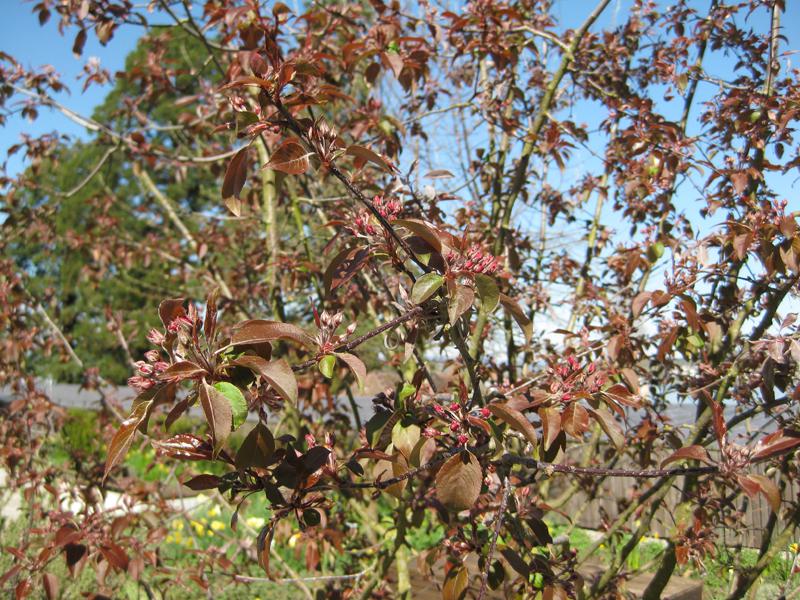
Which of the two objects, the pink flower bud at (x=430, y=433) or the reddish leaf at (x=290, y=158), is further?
the pink flower bud at (x=430, y=433)

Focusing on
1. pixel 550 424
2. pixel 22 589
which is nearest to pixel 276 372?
pixel 550 424

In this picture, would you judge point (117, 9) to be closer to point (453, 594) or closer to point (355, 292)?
point (355, 292)

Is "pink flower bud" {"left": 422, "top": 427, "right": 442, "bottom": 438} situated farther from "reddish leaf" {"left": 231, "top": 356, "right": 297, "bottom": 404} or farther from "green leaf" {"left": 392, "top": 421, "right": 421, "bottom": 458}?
"reddish leaf" {"left": 231, "top": 356, "right": 297, "bottom": 404}

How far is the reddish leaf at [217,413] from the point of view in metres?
0.85

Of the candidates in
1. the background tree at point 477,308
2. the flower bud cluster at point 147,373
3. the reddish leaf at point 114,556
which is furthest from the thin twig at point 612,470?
the reddish leaf at point 114,556

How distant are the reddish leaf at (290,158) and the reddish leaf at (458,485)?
0.54 metres

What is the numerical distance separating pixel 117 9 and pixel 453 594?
2682 millimetres

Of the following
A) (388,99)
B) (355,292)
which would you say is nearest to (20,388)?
(355,292)

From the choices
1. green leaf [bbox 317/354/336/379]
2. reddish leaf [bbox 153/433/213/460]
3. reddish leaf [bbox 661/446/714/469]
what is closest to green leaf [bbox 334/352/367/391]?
green leaf [bbox 317/354/336/379]

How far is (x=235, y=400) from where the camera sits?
2.90 feet

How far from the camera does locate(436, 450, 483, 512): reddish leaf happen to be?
3.33 feet

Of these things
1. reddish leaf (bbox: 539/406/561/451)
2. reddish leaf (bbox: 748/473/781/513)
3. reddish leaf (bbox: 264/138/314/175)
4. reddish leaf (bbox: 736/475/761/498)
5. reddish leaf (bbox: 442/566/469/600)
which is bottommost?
reddish leaf (bbox: 442/566/469/600)

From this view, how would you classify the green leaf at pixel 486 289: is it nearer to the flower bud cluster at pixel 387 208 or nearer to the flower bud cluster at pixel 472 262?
the flower bud cluster at pixel 472 262

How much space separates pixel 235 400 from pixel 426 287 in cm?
34
